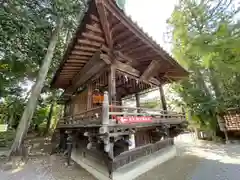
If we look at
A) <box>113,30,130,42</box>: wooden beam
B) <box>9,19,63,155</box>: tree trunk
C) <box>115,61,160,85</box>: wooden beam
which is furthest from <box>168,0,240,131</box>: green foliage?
<box>9,19,63,155</box>: tree trunk

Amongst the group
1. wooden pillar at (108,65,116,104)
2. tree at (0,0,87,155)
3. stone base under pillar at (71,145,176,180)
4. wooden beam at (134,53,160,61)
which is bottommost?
stone base under pillar at (71,145,176,180)

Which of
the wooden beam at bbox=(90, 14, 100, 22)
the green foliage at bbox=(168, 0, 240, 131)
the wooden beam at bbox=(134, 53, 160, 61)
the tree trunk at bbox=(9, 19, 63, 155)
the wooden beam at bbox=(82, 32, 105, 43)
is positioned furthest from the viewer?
the green foliage at bbox=(168, 0, 240, 131)

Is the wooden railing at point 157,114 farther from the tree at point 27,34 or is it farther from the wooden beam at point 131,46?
the tree at point 27,34

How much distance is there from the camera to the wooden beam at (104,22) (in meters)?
3.10

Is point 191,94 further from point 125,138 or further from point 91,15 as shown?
point 91,15

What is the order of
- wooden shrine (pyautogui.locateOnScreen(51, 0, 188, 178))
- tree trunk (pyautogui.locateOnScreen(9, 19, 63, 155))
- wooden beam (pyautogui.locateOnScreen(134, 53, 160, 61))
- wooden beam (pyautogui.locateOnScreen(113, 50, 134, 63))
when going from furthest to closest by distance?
tree trunk (pyautogui.locateOnScreen(9, 19, 63, 155)) < wooden beam (pyautogui.locateOnScreen(134, 53, 160, 61)) < wooden beam (pyautogui.locateOnScreen(113, 50, 134, 63)) < wooden shrine (pyautogui.locateOnScreen(51, 0, 188, 178))

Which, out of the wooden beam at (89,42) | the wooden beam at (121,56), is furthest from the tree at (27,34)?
the wooden beam at (121,56)

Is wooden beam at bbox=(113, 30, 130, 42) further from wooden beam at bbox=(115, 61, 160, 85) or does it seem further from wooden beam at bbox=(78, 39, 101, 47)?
wooden beam at bbox=(115, 61, 160, 85)

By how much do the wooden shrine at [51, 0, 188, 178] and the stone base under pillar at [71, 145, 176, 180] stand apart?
17 centimetres

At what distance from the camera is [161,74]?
747cm

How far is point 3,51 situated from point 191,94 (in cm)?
1403

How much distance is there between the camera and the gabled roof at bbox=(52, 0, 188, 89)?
3.50m

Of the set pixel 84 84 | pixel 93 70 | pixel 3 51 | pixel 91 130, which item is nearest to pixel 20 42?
pixel 3 51

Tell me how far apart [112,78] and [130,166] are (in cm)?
324
